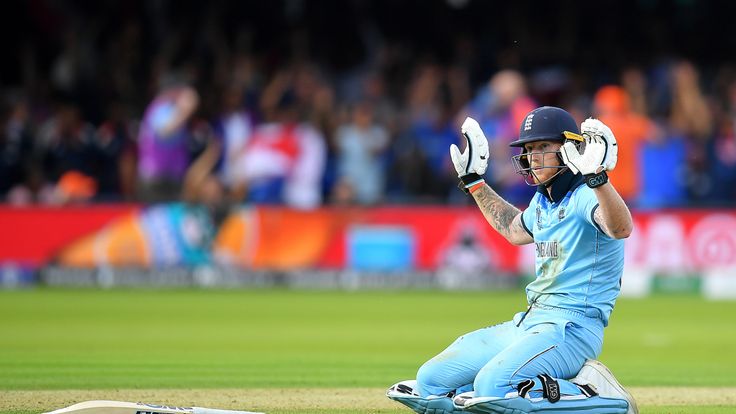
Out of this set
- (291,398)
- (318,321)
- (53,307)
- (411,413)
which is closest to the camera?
(411,413)

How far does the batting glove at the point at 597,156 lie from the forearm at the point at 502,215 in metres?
1.16

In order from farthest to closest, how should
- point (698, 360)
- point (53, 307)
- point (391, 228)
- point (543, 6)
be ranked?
point (543, 6), point (391, 228), point (53, 307), point (698, 360)

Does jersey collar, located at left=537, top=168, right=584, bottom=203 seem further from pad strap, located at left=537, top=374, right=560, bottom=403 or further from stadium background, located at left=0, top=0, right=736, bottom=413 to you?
stadium background, located at left=0, top=0, right=736, bottom=413

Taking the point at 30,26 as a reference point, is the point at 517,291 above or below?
below

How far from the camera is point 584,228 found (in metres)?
6.52

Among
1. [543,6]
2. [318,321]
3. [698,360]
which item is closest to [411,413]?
[698,360]

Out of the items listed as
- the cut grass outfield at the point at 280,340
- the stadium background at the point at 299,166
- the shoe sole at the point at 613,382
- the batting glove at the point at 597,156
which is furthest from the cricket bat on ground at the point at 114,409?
the stadium background at the point at 299,166

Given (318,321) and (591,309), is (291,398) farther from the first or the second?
(318,321)

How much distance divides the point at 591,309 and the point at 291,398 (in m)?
2.13

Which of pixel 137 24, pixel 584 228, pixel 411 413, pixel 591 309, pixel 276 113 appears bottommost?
pixel 411 413

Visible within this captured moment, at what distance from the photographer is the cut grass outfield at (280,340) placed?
8750 millimetres

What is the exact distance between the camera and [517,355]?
20.8 feet

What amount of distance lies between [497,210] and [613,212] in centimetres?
137

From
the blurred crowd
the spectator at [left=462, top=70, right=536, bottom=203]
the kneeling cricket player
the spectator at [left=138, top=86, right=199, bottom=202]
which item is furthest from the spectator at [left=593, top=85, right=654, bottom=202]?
the kneeling cricket player
